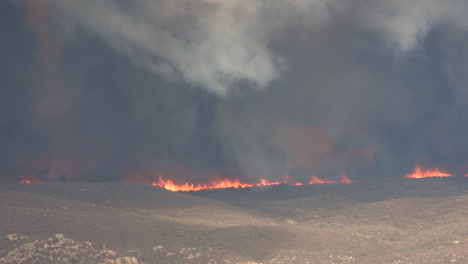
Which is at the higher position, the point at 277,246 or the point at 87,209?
the point at 87,209

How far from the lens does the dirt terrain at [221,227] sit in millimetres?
38125

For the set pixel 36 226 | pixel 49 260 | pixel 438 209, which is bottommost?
pixel 49 260

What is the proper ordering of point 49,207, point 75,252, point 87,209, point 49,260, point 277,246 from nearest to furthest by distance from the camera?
point 49,260, point 75,252, point 277,246, point 49,207, point 87,209

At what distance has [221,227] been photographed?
48250 millimetres

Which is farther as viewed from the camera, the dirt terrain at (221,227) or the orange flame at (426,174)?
the orange flame at (426,174)

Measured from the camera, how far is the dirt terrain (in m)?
38.1

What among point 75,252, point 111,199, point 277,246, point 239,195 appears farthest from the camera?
point 239,195

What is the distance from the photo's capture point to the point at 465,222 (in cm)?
5203

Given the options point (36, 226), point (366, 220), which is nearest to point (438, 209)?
point (366, 220)

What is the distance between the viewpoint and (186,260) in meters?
38.8

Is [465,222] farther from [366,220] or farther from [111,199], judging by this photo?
[111,199]

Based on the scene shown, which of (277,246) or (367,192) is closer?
(277,246)

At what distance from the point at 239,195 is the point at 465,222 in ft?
107

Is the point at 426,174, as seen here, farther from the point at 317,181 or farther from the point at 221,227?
the point at 221,227
